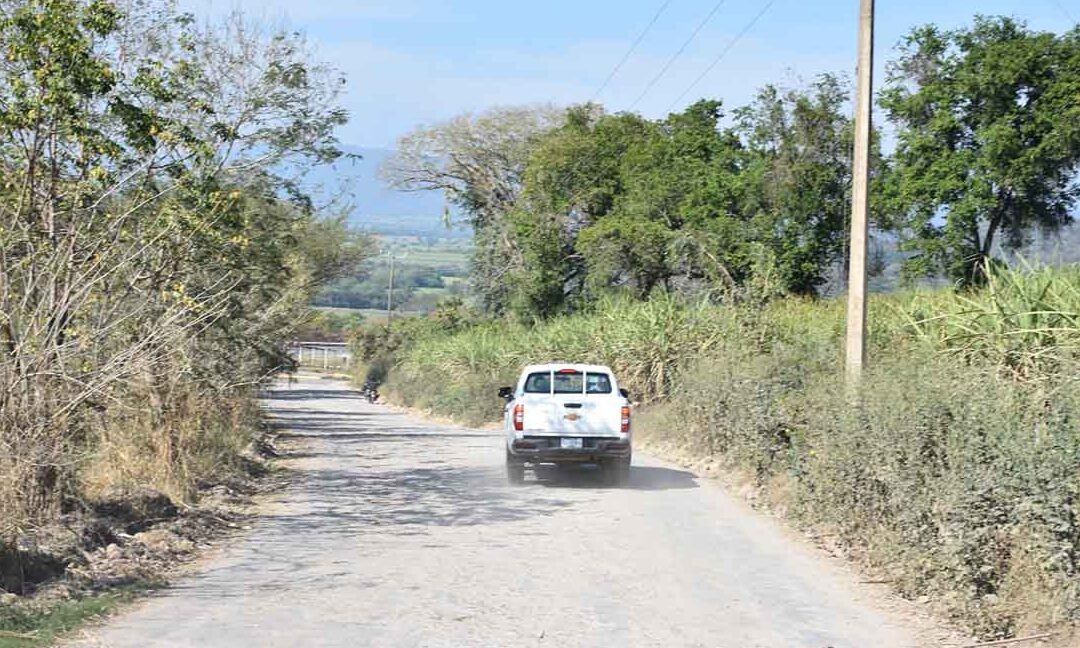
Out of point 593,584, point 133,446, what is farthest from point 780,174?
point 593,584

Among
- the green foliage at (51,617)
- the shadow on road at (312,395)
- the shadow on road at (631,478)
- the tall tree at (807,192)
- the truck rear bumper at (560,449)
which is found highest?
the tall tree at (807,192)

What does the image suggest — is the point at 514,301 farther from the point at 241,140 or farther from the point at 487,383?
the point at 241,140

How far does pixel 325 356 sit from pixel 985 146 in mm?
98178

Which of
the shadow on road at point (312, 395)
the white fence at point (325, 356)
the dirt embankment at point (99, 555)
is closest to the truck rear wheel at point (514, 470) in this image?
the dirt embankment at point (99, 555)

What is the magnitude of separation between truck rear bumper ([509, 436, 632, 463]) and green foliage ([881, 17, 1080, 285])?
20.8 m

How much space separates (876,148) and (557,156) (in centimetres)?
1501

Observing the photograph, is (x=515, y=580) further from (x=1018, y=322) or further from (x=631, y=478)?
(x=631, y=478)

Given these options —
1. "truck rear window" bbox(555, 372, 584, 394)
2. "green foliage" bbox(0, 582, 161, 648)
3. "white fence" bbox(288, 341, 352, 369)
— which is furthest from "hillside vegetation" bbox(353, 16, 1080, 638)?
"white fence" bbox(288, 341, 352, 369)

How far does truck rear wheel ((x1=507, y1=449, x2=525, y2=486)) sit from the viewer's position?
2094cm

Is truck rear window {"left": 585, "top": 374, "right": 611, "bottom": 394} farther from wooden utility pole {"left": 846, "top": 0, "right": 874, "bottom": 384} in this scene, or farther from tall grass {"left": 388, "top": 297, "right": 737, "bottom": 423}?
tall grass {"left": 388, "top": 297, "right": 737, "bottom": 423}

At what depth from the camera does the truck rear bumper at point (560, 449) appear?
806 inches

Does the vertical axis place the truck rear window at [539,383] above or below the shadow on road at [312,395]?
above

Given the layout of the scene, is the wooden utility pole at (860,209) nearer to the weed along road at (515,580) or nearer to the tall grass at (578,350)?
the weed along road at (515,580)

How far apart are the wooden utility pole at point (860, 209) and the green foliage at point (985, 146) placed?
2128 cm
